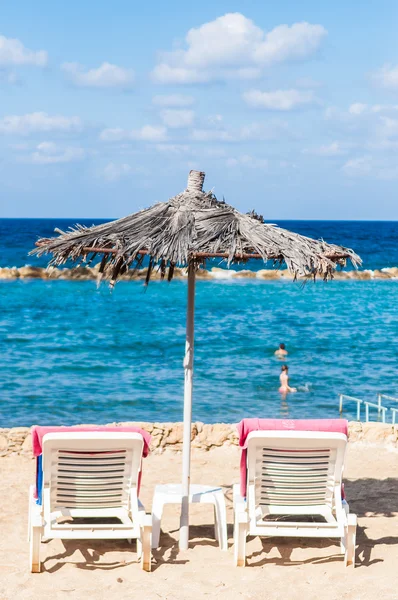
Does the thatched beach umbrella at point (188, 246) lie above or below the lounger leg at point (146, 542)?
above

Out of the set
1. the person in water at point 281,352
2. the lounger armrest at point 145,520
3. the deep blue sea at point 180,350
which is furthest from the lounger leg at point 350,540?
the person in water at point 281,352

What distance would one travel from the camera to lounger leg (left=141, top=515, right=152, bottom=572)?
4591 mm

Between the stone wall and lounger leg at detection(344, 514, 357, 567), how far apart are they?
10.4ft

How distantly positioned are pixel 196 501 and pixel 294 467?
70 centimetres

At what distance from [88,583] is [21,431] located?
10.8ft

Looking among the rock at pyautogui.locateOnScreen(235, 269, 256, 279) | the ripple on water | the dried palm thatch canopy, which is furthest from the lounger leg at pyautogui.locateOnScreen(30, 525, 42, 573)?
the rock at pyautogui.locateOnScreen(235, 269, 256, 279)

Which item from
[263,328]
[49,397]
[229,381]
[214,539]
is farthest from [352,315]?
[214,539]

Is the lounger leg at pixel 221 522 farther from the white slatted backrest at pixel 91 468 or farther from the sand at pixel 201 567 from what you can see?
the white slatted backrest at pixel 91 468

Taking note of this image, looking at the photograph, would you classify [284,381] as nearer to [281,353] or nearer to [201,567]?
[281,353]

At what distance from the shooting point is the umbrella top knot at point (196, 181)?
5402 mm

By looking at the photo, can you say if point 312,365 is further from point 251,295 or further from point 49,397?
point 251,295

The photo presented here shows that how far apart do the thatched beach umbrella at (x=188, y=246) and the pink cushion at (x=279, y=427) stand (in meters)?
0.34

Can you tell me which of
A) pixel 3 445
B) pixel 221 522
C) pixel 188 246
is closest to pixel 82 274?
pixel 3 445

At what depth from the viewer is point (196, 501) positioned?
16.8 ft
